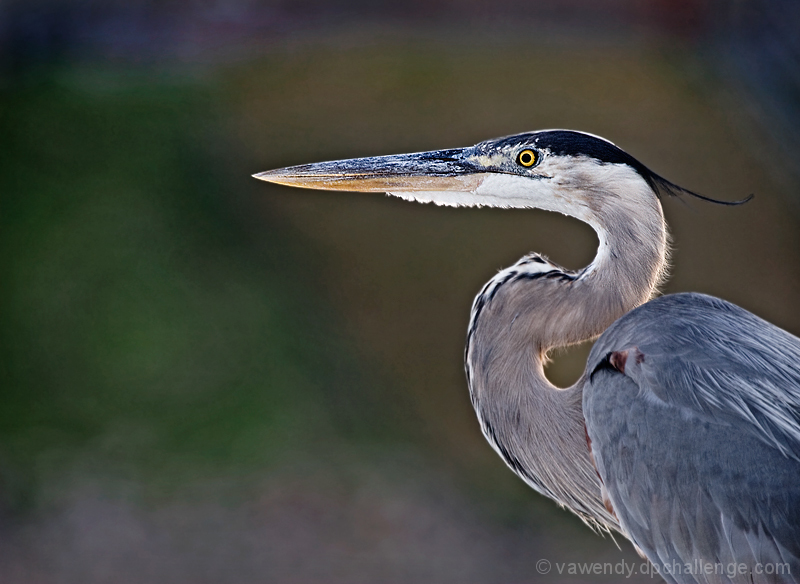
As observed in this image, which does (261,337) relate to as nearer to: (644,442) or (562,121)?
(562,121)

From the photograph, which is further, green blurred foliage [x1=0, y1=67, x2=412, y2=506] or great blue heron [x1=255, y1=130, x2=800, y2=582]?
green blurred foliage [x1=0, y1=67, x2=412, y2=506]

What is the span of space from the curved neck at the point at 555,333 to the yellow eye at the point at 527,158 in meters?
0.11

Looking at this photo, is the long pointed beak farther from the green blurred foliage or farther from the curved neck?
the green blurred foliage

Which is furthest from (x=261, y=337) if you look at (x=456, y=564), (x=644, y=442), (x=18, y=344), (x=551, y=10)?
(x=644, y=442)

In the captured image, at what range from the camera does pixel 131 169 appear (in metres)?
2.97

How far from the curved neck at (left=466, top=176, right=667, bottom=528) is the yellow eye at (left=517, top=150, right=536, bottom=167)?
0.35ft

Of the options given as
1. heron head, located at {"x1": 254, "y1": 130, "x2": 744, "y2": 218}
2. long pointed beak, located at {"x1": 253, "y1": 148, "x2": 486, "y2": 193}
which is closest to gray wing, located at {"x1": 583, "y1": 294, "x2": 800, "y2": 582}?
heron head, located at {"x1": 254, "y1": 130, "x2": 744, "y2": 218}

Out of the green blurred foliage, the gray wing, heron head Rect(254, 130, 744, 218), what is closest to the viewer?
the gray wing

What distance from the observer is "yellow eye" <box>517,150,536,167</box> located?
1117 mm

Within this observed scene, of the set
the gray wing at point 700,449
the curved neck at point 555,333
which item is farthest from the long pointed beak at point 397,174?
the gray wing at point 700,449

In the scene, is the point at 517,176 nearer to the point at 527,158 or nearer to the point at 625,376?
the point at 527,158

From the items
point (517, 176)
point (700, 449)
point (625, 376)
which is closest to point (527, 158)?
point (517, 176)

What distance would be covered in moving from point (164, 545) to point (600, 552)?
1.56m

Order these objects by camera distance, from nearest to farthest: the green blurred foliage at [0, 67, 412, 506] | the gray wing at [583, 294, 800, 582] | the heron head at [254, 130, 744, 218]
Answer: the gray wing at [583, 294, 800, 582] < the heron head at [254, 130, 744, 218] < the green blurred foliage at [0, 67, 412, 506]
